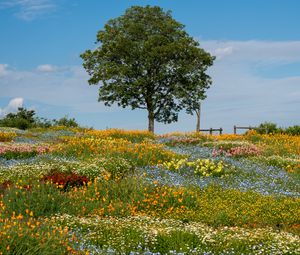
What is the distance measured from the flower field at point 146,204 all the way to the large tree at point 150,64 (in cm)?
2474

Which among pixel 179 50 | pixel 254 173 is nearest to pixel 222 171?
pixel 254 173

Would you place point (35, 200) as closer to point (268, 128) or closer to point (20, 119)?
point (268, 128)

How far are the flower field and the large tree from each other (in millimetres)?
24741

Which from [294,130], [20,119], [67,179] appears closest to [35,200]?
[67,179]

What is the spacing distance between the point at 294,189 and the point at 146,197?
208 inches

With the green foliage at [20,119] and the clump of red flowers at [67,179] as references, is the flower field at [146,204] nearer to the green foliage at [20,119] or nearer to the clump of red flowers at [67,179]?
the clump of red flowers at [67,179]

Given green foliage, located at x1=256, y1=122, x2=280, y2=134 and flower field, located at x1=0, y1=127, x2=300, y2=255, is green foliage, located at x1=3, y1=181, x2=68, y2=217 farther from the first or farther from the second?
green foliage, located at x1=256, y1=122, x2=280, y2=134

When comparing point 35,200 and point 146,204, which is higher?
point 35,200

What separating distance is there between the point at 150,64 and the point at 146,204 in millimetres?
35010

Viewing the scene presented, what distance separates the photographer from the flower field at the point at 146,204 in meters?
7.99

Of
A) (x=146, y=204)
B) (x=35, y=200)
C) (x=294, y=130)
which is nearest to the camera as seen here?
(x=35, y=200)

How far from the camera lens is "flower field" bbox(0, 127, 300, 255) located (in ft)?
26.2

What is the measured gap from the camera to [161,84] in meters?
46.2

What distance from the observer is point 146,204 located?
1150 centimetres
